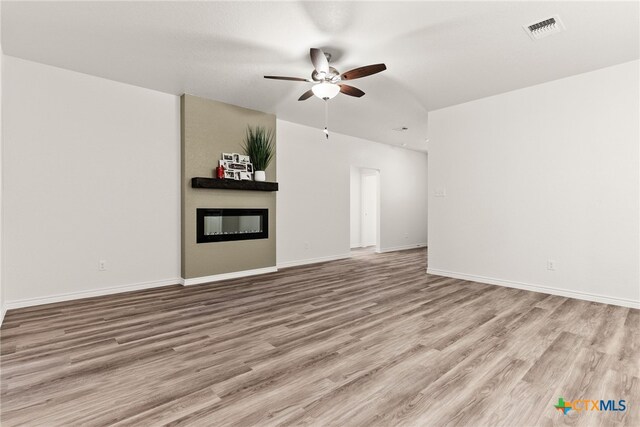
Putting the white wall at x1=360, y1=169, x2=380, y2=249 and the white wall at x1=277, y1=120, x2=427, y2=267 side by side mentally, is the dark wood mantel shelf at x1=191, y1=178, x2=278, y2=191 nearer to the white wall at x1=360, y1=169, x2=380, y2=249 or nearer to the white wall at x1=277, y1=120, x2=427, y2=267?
the white wall at x1=277, y1=120, x2=427, y2=267

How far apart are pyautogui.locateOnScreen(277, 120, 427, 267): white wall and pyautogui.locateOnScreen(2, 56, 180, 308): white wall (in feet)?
6.64

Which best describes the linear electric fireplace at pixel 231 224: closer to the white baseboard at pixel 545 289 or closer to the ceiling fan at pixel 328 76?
the ceiling fan at pixel 328 76

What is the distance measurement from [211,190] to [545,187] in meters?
4.69

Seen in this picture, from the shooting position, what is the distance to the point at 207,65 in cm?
374

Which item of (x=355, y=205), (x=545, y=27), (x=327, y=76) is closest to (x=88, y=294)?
(x=327, y=76)

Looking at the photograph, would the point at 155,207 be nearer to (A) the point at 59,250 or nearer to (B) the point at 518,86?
(A) the point at 59,250

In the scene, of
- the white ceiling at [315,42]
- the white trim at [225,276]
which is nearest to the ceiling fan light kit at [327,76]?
the white ceiling at [315,42]

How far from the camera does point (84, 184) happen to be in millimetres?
3984

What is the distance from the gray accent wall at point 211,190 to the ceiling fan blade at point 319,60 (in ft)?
7.92

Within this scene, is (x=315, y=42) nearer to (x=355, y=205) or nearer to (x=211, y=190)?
(x=211, y=190)

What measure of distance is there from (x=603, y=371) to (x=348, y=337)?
1.73 metres

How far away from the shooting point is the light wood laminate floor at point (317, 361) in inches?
67.1

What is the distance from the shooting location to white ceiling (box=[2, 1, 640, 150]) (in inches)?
106

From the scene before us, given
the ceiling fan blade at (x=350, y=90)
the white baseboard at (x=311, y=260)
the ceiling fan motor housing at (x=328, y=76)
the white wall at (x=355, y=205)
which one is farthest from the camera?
the white wall at (x=355, y=205)
